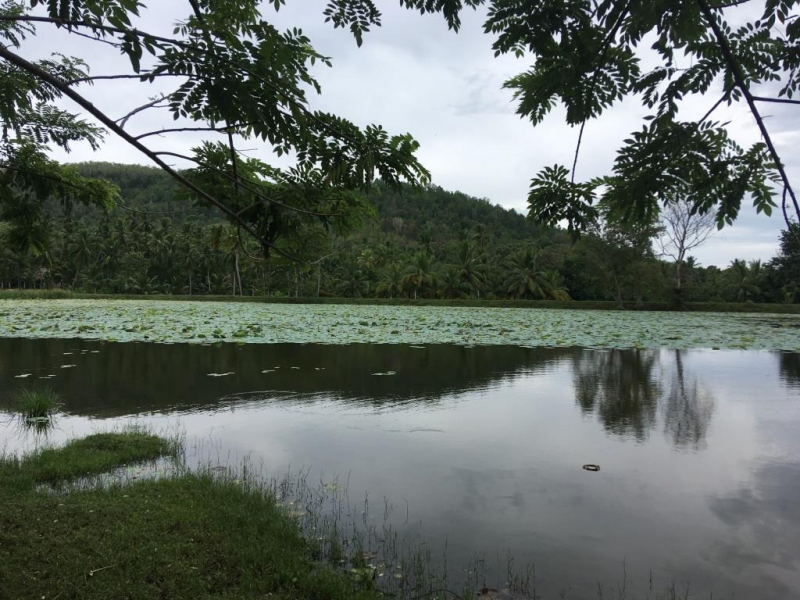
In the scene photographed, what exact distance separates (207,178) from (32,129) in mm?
2731

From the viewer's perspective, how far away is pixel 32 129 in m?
5.08

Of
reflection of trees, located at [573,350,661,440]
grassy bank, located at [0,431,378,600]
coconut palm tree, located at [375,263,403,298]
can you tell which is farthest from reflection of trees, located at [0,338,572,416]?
coconut palm tree, located at [375,263,403,298]

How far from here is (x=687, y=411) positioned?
6.83 m

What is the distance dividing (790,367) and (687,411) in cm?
546

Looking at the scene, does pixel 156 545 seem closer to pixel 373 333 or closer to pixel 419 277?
pixel 373 333

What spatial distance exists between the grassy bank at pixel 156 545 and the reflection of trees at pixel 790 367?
8900 millimetres

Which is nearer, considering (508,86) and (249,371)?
(508,86)

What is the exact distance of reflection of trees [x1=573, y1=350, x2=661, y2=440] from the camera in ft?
20.7

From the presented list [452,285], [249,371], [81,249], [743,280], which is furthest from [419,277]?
[249,371]

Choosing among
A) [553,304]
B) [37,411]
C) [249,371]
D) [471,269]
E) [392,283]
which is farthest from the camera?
[392,283]

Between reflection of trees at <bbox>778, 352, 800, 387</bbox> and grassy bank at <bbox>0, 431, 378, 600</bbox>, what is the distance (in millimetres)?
8900

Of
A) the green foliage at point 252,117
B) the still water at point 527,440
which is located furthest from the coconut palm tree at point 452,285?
the green foliage at point 252,117

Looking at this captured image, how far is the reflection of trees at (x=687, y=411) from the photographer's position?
5.67 meters

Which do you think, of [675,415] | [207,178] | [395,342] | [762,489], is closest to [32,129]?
[207,178]
